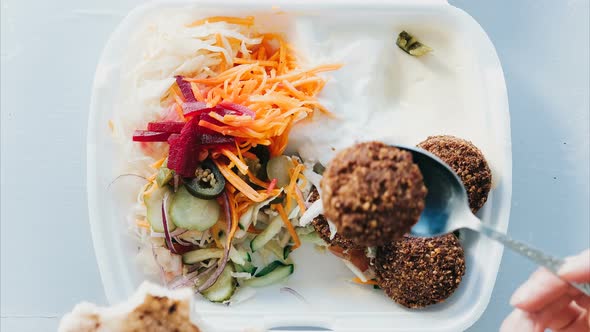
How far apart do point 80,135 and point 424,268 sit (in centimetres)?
145

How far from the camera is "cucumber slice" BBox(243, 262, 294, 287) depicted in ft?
6.29

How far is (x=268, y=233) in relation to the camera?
1.90 metres

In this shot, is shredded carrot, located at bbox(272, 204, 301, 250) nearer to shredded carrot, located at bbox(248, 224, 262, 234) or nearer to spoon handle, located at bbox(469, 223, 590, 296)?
shredded carrot, located at bbox(248, 224, 262, 234)

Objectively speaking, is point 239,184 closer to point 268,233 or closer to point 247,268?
point 268,233

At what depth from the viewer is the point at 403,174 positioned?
1.26 meters

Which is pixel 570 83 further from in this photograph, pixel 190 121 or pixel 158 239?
pixel 158 239

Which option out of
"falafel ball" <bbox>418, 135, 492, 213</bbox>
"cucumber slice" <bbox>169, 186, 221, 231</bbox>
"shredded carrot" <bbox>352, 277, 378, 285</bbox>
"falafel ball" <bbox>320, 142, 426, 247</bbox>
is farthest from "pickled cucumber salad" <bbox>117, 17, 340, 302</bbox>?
"falafel ball" <bbox>320, 142, 426, 247</bbox>

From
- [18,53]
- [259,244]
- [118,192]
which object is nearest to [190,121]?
[118,192]

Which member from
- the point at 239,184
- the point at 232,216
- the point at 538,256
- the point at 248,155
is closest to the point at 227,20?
the point at 248,155

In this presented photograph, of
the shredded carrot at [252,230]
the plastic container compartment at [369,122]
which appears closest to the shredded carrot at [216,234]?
the shredded carrot at [252,230]

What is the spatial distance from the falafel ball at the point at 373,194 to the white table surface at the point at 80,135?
3.42 ft

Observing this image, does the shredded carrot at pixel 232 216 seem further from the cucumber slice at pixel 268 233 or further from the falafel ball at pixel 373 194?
the falafel ball at pixel 373 194

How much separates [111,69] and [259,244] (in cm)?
80

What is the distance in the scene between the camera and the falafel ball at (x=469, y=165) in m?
1.75
